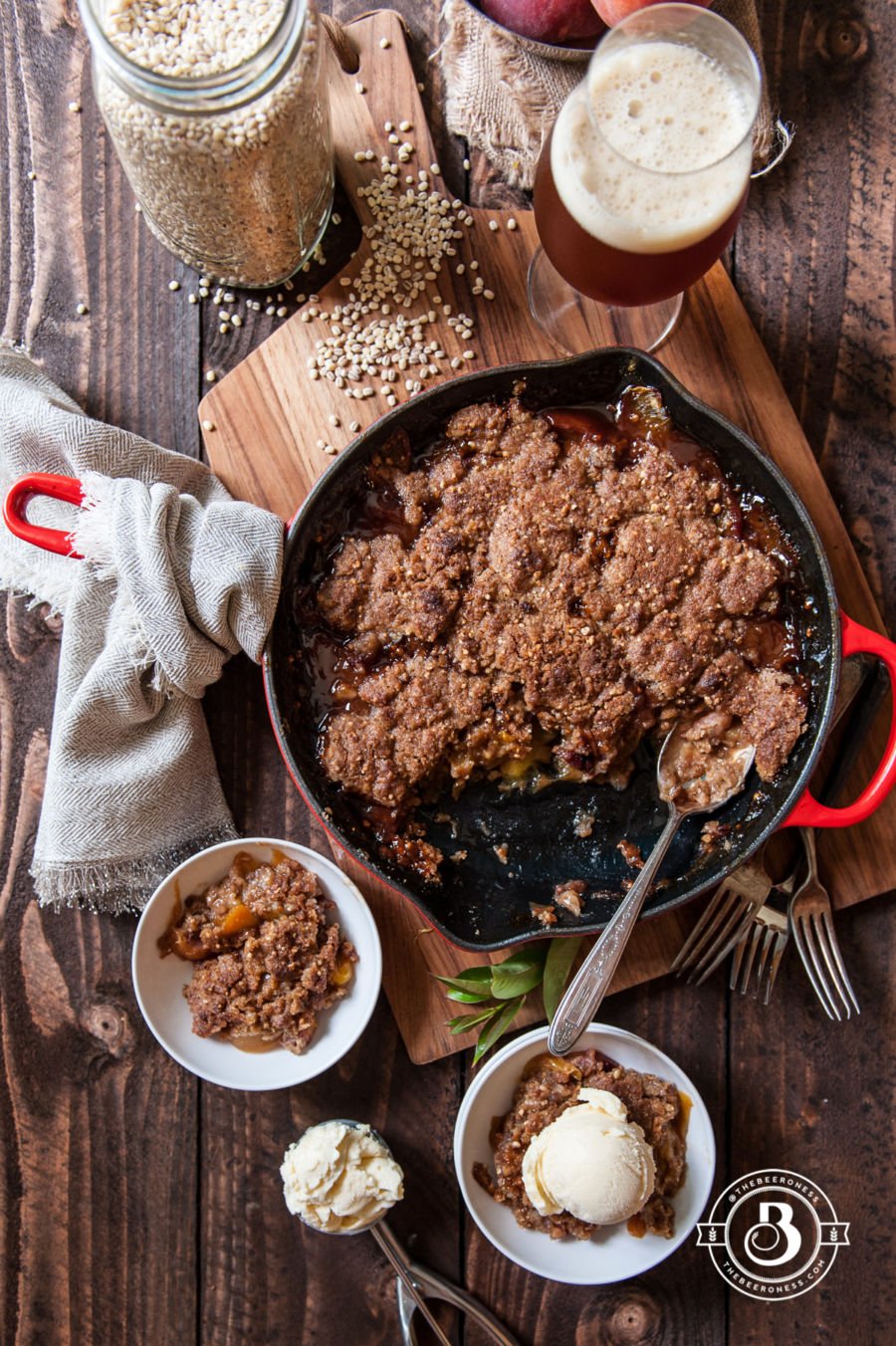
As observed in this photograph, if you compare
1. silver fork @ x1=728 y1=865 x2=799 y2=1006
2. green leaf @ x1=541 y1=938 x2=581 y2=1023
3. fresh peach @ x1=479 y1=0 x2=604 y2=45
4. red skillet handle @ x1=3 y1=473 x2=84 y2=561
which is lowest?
silver fork @ x1=728 y1=865 x2=799 y2=1006

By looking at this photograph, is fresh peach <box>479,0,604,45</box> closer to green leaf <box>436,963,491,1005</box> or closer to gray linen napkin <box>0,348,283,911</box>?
gray linen napkin <box>0,348,283,911</box>

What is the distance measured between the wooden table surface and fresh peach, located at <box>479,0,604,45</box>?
8.3 inches

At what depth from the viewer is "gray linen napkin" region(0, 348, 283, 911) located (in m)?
2.00

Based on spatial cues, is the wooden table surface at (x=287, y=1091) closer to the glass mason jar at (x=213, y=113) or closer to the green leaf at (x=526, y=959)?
the green leaf at (x=526, y=959)

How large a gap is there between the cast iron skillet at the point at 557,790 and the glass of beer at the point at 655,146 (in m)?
0.25

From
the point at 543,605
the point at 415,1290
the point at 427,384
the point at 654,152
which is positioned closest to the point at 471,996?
the point at 415,1290

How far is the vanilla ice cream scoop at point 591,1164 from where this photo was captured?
201 centimetres

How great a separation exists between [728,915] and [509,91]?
70.3 inches

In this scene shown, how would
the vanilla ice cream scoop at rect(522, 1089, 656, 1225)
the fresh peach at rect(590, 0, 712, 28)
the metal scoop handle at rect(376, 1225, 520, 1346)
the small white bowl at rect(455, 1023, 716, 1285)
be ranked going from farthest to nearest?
the metal scoop handle at rect(376, 1225, 520, 1346), the small white bowl at rect(455, 1023, 716, 1285), the vanilla ice cream scoop at rect(522, 1089, 656, 1225), the fresh peach at rect(590, 0, 712, 28)

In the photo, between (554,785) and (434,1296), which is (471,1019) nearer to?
(554,785)

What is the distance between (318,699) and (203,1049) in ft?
2.50

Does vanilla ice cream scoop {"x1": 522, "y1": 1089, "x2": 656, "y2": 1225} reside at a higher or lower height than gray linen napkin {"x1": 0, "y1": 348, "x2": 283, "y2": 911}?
lower

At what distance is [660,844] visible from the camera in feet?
6.65

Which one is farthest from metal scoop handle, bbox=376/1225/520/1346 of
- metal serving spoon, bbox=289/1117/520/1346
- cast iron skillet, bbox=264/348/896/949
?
cast iron skillet, bbox=264/348/896/949
